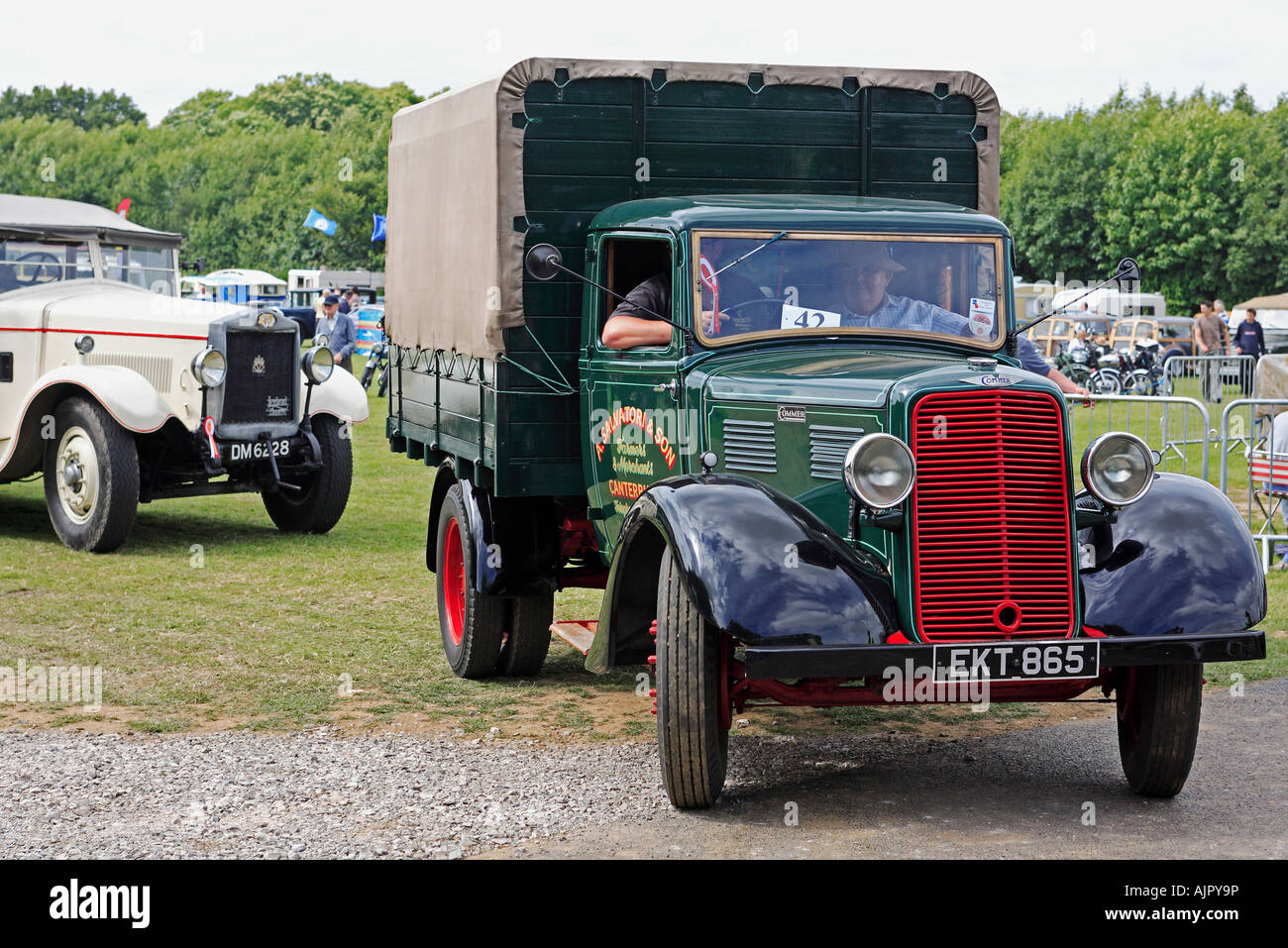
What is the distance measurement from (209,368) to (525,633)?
16.0ft

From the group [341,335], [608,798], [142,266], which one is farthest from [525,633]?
[341,335]

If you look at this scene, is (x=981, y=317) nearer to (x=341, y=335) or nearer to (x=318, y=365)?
(x=318, y=365)

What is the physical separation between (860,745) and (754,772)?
66cm

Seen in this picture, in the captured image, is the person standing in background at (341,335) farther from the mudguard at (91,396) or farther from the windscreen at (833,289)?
the windscreen at (833,289)

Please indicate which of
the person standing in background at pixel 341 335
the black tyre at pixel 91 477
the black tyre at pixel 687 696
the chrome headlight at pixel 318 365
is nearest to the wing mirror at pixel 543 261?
the black tyre at pixel 687 696

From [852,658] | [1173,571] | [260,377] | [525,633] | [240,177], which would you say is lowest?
[525,633]

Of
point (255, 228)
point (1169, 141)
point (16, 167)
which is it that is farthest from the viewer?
point (16, 167)

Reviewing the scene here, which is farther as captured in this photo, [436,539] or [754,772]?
[436,539]

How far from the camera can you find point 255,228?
78688 millimetres

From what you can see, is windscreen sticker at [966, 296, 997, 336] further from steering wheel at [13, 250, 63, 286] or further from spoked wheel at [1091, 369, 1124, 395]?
spoked wheel at [1091, 369, 1124, 395]

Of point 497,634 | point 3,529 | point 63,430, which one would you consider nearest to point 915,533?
point 497,634

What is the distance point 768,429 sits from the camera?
5879 mm

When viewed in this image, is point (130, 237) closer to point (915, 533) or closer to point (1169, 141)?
point (915, 533)

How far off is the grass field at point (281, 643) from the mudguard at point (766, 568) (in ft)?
5.59
